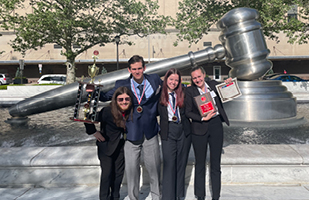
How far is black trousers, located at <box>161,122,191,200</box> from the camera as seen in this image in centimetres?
248

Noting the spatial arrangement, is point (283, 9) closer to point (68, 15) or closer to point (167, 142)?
point (68, 15)

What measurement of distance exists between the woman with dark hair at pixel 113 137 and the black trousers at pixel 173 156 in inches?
16.0

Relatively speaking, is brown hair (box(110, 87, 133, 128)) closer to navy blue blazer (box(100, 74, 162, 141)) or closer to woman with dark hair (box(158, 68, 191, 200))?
navy blue blazer (box(100, 74, 162, 141))

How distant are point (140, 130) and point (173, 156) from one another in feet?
1.34

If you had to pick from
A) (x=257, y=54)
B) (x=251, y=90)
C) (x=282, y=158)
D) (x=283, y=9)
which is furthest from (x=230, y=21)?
(x=283, y=9)

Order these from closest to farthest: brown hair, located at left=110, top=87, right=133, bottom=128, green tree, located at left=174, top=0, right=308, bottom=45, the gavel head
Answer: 1. brown hair, located at left=110, top=87, right=133, bottom=128
2. the gavel head
3. green tree, located at left=174, top=0, right=308, bottom=45

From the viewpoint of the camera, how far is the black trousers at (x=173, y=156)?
8.14ft

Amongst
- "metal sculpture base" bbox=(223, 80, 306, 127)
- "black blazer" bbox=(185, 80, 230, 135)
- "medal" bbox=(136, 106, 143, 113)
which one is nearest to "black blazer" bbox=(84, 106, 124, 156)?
"medal" bbox=(136, 106, 143, 113)

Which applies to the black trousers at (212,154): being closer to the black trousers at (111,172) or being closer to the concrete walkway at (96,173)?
the concrete walkway at (96,173)

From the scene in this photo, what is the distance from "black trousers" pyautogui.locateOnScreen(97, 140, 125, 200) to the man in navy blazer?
0.36 feet

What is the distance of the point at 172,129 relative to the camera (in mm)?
2471

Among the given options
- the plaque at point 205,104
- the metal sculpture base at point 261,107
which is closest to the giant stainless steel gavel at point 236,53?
the metal sculpture base at point 261,107

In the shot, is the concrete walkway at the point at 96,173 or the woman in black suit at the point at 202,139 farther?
the concrete walkway at the point at 96,173

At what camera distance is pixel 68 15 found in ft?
48.2
